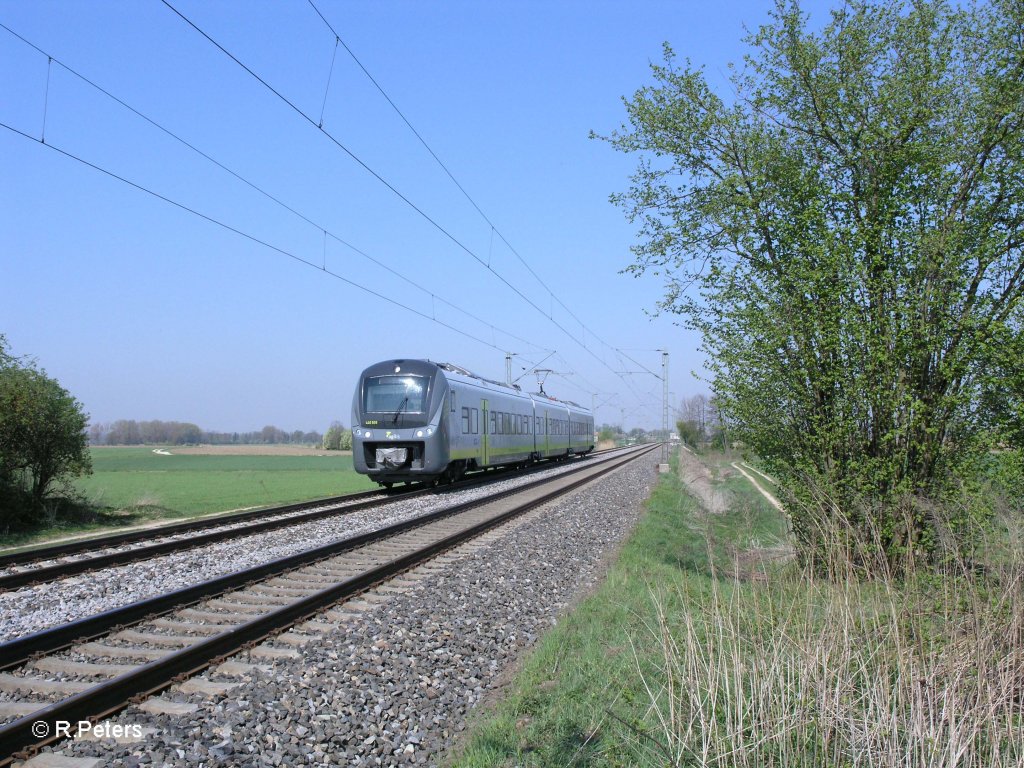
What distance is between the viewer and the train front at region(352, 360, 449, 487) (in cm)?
2006

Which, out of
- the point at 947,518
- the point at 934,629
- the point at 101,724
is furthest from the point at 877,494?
the point at 101,724

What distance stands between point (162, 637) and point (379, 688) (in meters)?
2.13

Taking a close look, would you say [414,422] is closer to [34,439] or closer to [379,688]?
[34,439]

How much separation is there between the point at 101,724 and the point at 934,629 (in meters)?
4.86

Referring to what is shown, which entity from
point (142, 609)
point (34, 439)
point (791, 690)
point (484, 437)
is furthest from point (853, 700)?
point (484, 437)

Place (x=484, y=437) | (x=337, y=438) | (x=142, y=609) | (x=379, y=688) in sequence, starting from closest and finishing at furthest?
1. (x=379, y=688)
2. (x=142, y=609)
3. (x=484, y=437)
4. (x=337, y=438)

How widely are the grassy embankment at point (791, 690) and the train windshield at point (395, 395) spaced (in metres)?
13.8

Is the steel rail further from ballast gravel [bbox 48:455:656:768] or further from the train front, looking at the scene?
the train front

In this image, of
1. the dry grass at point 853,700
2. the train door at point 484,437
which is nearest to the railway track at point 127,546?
the dry grass at point 853,700

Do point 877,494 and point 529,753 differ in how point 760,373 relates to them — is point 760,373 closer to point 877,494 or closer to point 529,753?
point 877,494

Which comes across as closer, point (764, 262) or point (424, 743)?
point (424, 743)

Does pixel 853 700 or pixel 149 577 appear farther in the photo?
pixel 149 577

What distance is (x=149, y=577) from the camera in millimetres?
8852

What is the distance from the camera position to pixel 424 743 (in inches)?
178
